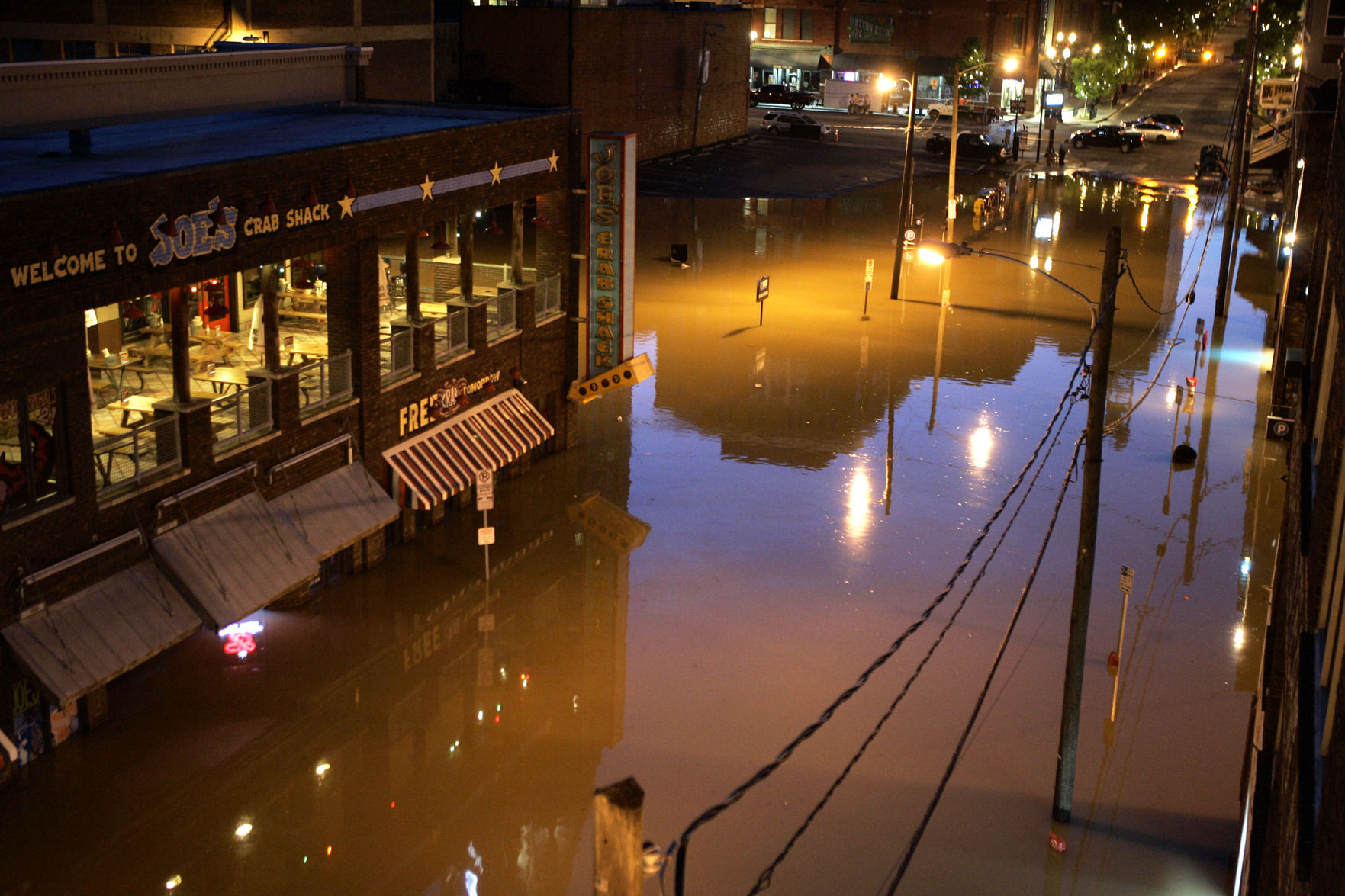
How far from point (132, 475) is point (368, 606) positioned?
4.53 meters

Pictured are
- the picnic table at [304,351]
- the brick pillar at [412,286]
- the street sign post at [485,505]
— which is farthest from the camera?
the brick pillar at [412,286]

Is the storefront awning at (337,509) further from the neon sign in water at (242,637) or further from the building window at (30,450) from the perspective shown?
the building window at (30,450)

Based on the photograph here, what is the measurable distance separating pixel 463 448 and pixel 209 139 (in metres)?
6.45

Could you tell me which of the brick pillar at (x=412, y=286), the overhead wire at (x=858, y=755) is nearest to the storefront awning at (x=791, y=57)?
the overhead wire at (x=858, y=755)

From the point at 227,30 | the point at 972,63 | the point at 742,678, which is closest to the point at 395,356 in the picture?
the point at 742,678

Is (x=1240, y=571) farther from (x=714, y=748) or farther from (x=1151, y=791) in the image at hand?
(x=714, y=748)

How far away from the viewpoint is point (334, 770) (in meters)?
16.1

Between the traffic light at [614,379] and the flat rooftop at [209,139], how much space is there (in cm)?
498

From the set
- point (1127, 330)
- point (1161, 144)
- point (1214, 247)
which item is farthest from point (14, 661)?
point (1161, 144)

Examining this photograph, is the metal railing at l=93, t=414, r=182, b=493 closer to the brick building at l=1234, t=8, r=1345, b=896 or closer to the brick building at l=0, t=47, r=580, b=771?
the brick building at l=0, t=47, r=580, b=771

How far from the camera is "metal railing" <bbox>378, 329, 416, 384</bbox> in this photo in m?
22.1

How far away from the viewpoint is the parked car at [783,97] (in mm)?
97088

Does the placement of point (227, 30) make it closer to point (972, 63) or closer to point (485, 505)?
point (485, 505)

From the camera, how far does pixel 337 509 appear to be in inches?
801
